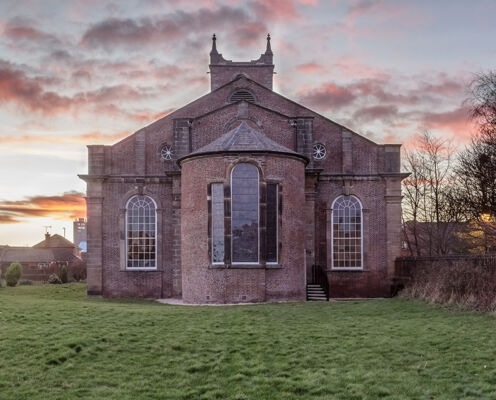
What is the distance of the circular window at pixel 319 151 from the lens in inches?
1157

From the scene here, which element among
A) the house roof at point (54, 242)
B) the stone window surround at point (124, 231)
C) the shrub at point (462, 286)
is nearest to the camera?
the shrub at point (462, 286)

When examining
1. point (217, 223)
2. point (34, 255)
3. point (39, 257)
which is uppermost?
point (217, 223)

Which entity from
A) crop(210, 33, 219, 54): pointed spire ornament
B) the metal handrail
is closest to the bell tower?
crop(210, 33, 219, 54): pointed spire ornament

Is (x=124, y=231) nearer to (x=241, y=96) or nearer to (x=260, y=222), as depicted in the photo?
(x=260, y=222)

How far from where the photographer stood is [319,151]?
29.4m

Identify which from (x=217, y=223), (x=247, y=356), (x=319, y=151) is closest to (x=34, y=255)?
(x=319, y=151)

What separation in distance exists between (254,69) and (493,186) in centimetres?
1596

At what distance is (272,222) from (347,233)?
7.03 meters

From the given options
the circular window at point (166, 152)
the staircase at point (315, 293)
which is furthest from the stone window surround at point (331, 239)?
the circular window at point (166, 152)

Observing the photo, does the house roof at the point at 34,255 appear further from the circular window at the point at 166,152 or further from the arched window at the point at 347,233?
the arched window at the point at 347,233

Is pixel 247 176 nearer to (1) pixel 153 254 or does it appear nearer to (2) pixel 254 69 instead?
(1) pixel 153 254

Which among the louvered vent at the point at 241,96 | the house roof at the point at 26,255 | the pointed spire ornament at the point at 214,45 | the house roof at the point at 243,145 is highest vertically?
the pointed spire ornament at the point at 214,45

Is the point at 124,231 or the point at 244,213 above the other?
the point at 244,213

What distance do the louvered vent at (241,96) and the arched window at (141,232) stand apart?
22.3 ft
